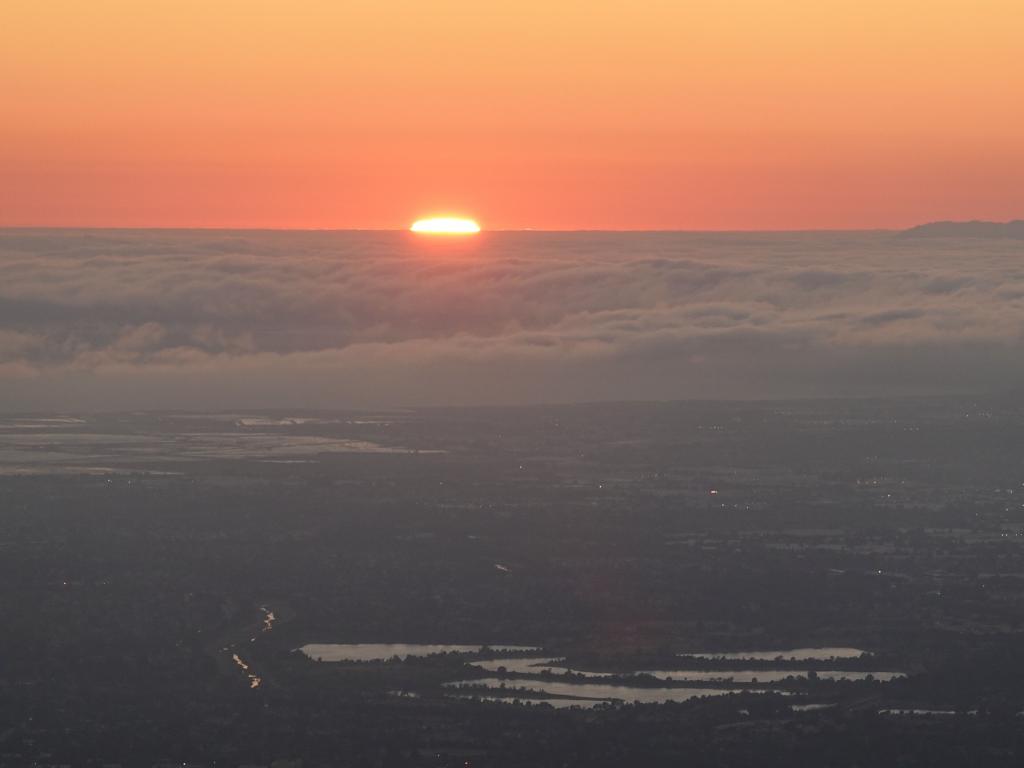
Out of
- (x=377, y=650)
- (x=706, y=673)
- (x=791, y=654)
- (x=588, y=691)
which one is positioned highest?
(x=377, y=650)

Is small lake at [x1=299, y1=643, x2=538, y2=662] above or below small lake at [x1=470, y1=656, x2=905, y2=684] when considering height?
above

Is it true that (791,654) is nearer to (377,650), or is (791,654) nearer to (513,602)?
(513,602)

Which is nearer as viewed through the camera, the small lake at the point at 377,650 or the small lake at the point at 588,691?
the small lake at the point at 588,691

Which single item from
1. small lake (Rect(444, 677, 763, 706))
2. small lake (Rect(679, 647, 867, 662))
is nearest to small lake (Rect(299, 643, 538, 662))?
small lake (Rect(444, 677, 763, 706))

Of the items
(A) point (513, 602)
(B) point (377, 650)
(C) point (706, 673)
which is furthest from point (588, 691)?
(A) point (513, 602)

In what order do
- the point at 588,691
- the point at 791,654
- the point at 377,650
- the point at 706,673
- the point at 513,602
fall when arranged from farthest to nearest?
the point at 513,602, the point at 377,650, the point at 791,654, the point at 706,673, the point at 588,691

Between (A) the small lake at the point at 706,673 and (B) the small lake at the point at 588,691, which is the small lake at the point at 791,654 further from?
(B) the small lake at the point at 588,691

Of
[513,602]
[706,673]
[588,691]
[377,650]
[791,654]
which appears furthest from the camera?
[513,602]

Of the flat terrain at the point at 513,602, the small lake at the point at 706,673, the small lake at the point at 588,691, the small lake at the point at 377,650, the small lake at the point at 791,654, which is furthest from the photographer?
the small lake at the point at 791,654

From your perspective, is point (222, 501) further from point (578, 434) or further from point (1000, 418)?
point (1000, 418)

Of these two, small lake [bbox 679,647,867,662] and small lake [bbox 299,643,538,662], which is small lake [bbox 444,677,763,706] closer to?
small lake [bbox 299,643,538,662]

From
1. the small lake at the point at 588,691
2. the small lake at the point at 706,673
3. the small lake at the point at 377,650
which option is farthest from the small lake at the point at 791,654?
the small lake at the point at 377,650

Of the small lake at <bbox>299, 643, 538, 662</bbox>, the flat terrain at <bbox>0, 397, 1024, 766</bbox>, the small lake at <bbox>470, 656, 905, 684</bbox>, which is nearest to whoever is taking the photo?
the flat terrain at <bbox>0, 397, 1024, 766</bbox>

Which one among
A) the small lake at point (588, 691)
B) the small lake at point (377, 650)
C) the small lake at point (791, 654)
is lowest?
the small lake at point (588, 691)
